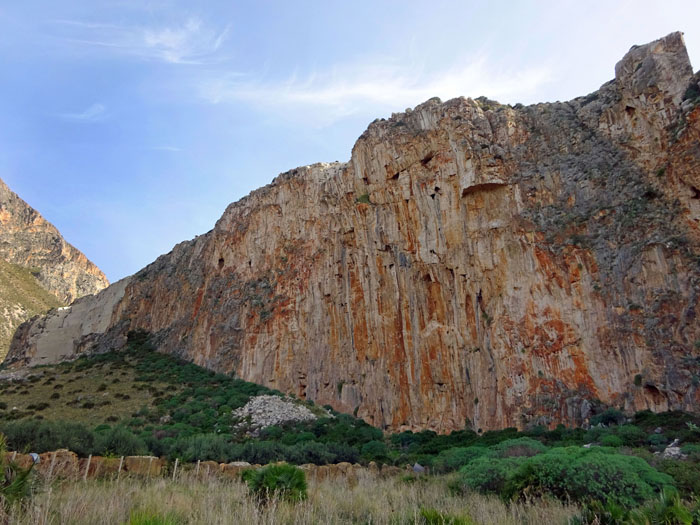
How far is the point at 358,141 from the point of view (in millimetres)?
34469

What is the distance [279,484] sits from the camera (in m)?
8.26

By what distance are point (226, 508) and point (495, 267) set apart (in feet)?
72.4

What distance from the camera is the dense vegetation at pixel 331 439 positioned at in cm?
889

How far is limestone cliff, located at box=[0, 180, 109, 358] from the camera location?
81.9 m

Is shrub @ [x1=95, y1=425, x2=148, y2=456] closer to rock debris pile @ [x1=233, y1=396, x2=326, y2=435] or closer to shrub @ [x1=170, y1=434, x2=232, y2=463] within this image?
shrub @ [x1=170, y1=434, x2=232, y2=463]

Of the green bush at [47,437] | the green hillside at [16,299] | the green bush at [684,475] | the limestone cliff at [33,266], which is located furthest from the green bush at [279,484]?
the limestone cliff at [33,266]

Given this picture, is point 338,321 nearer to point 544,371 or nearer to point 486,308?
point 486,308

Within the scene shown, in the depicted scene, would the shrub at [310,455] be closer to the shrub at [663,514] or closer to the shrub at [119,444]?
the shrub at [119,444]

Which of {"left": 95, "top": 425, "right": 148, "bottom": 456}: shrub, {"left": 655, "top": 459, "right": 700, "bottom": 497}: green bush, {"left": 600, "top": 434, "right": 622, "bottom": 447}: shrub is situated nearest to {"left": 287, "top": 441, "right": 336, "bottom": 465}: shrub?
{"left": 95, "top": 425, "right": 148, "bottom": 456}: shrub

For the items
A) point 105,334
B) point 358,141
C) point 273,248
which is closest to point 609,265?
point 358,141

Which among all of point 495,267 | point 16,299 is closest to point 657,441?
point 495,267

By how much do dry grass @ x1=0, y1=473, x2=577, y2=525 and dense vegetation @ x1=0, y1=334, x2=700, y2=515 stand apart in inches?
Answer: 46.8

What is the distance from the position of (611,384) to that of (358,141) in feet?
73.7

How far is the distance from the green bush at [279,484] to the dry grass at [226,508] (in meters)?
0.23
